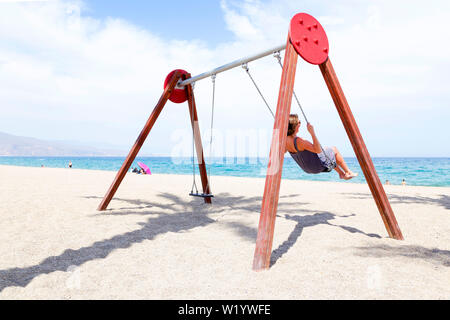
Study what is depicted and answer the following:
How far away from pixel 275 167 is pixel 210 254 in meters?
1.26

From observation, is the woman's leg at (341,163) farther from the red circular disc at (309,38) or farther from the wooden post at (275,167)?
the wooden post at (275,167)

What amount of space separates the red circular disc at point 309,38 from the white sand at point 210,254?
2.23m

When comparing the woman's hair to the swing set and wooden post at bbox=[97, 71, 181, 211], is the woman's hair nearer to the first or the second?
the swing set

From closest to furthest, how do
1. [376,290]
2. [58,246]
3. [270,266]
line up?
[376,290], [270,266], [58,246]

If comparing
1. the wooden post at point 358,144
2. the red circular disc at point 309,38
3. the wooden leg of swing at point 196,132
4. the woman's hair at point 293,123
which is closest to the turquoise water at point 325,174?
the wooden leg of swing at point 196,132

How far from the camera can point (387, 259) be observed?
3.21 meters

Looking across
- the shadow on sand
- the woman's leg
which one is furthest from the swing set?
the shadow on sand

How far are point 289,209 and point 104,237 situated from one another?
3737 mm

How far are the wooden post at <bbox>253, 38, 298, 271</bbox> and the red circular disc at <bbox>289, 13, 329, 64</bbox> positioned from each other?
0.12m

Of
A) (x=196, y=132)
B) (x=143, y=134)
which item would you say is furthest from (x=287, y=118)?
(x=196, y=132)

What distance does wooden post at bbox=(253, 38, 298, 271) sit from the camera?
2.96 metres

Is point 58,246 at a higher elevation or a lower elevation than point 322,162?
lower
